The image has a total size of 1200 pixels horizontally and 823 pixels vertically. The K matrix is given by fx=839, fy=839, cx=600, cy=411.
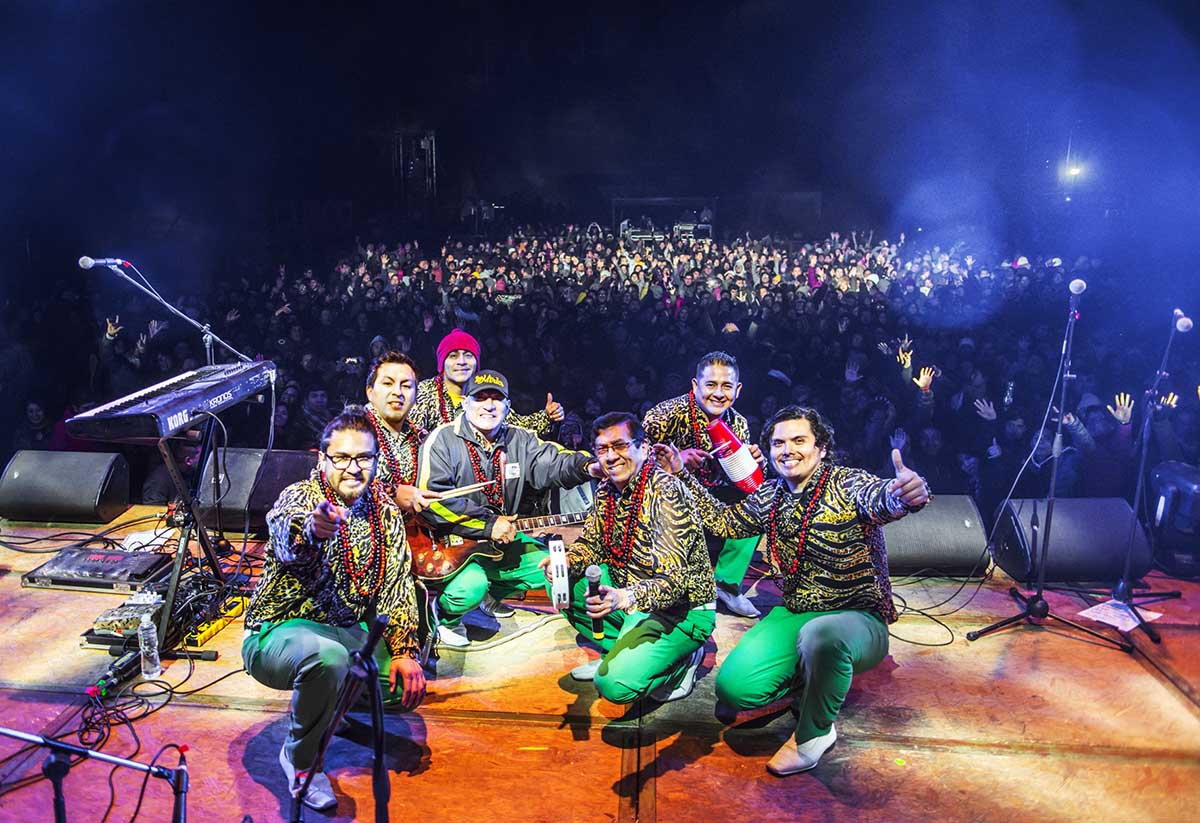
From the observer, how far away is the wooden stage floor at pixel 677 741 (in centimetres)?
361

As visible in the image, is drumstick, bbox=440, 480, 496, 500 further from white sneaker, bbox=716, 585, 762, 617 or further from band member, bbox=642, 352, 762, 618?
white sneaker, bbox=716, 585, 762, 617

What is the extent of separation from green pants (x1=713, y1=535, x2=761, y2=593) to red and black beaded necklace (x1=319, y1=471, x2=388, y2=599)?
2639 mm

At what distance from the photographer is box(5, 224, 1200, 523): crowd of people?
26.0ft

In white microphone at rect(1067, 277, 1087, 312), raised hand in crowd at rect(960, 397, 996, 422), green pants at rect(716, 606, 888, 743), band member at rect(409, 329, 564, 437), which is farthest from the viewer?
raised hand in crowd at rect(960, 397, 996, 422)

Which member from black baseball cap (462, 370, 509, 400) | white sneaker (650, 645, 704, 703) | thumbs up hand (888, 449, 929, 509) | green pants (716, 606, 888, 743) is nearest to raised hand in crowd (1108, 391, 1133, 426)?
green pants (716, 606, 888, 743)

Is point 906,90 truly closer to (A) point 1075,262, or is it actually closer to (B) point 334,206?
(A) point 1075,262

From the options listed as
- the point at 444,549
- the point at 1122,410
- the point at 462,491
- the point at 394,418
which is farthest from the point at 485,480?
the point at 1122,410

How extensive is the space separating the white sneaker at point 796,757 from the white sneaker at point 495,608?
215 cm

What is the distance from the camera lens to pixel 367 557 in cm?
366

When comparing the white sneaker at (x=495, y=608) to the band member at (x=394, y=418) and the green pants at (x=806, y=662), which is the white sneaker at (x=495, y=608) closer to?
the band member at (x=394, y=418)

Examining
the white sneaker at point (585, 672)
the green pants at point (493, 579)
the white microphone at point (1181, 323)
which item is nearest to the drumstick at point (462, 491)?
the green pants at point (493, 579)

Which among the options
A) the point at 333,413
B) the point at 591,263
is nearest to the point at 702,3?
the point at 591,263

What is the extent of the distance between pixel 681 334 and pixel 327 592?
601cm

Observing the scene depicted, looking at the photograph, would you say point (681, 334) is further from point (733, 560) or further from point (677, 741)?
point (677, 741)
